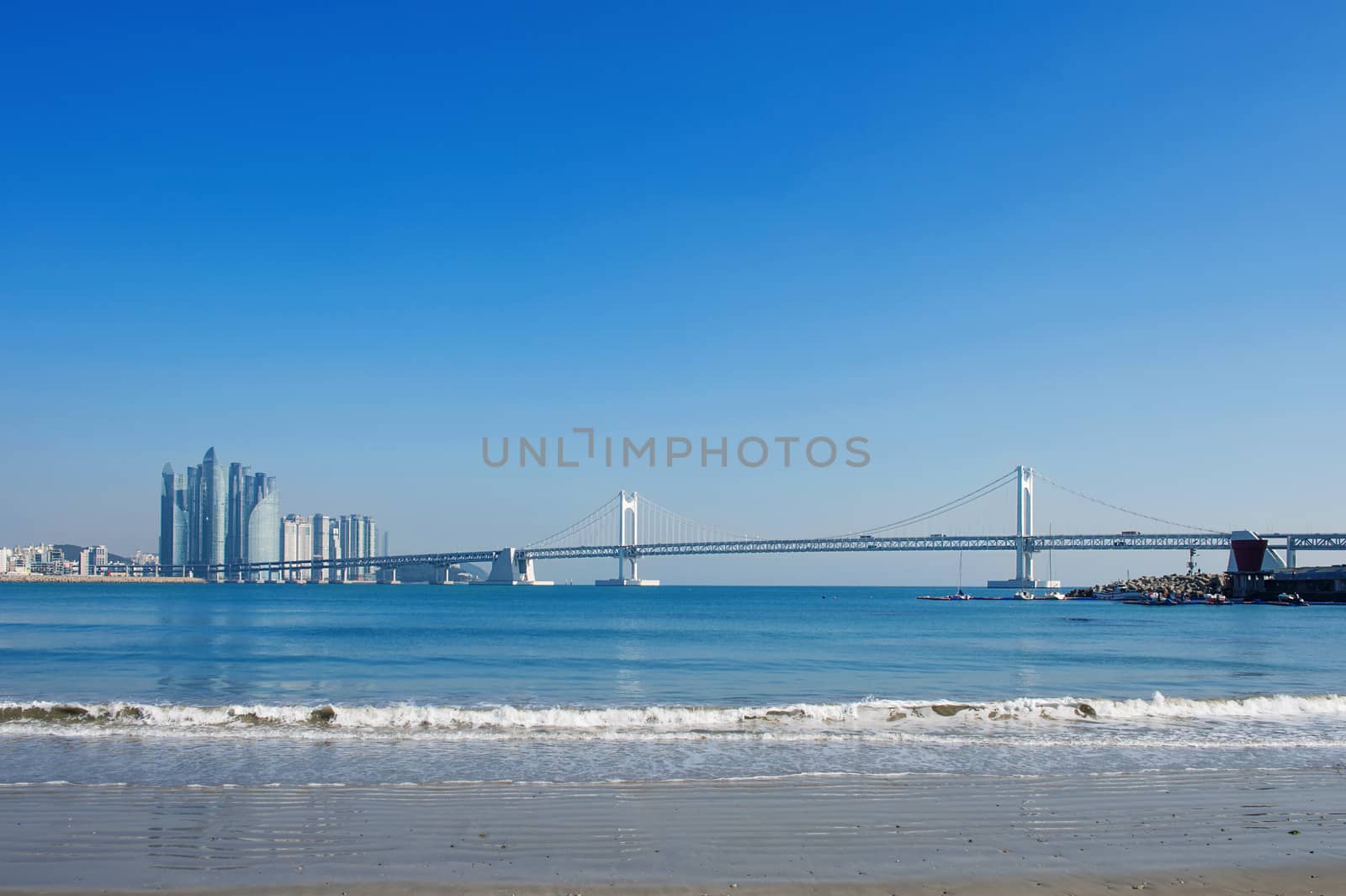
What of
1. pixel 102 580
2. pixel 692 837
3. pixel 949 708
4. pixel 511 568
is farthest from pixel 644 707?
pixel 102 580

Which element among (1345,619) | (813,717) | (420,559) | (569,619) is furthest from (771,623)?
(420,559)

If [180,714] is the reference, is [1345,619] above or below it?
below

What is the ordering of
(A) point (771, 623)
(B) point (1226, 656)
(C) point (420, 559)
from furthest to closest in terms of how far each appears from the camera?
(C) point (420, 559) < (A) point (771, 623) < (B) point (1226, 656)

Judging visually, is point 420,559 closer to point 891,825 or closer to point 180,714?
point 180,714

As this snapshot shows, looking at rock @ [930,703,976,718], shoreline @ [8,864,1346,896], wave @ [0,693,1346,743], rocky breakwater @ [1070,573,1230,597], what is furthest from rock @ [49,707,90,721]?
rocky breakwater @ [1070,573,1230,597]

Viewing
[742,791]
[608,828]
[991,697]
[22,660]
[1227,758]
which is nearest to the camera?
[608,828]

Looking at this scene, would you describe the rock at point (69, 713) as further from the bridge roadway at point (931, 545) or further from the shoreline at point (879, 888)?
the bridge roadway at point (931, 545)
